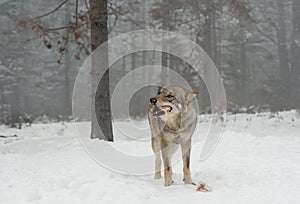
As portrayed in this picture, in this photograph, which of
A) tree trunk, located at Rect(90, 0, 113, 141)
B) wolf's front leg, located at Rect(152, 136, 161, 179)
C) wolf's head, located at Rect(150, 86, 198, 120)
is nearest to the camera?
wolf's head, located at Rect(150, 86, 198, 120)

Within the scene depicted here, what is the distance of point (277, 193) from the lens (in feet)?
16.9

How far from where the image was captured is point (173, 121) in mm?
5789

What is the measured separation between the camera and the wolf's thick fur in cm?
566

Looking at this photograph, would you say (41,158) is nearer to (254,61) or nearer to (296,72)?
(296,72)

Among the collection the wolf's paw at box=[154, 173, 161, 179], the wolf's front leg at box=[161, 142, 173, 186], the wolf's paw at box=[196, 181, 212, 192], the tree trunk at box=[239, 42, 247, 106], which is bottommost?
the wolf's paw at box=[154, 173, 161, 179]

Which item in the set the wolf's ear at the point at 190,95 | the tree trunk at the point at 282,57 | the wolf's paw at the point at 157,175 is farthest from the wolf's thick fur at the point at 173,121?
the tree trunk at the point at 282,57

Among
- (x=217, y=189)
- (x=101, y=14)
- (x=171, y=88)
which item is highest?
(x=101, y=14)

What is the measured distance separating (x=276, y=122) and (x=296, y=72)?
22.4 metres

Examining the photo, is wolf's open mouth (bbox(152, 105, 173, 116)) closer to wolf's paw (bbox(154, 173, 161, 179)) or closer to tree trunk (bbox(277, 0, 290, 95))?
wolf's paw (bbox(154, 173, 161, 179))

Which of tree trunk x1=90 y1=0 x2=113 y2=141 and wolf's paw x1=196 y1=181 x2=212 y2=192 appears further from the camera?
tree trunk x1=90 y1=0 x2=113 y2=141

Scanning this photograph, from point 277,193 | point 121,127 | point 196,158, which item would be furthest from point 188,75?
point 277,193

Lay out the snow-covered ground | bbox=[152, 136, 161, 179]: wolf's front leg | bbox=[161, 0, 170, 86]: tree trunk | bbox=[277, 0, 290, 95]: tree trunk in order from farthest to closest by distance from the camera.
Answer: bbox=[277, 0, 290, 95]: tree trunk → bbox=[161, 0, 170, 86]: tree trunk → bbox=[152, 136, 161, 179]: wolf's front leg → the snow-covered ground

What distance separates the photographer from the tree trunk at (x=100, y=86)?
35.7ft

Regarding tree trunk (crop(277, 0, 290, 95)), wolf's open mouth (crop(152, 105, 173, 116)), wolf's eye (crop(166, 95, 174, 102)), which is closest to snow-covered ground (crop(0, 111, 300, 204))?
wolf's open mouth (crop(152, 105, 173, 116))
